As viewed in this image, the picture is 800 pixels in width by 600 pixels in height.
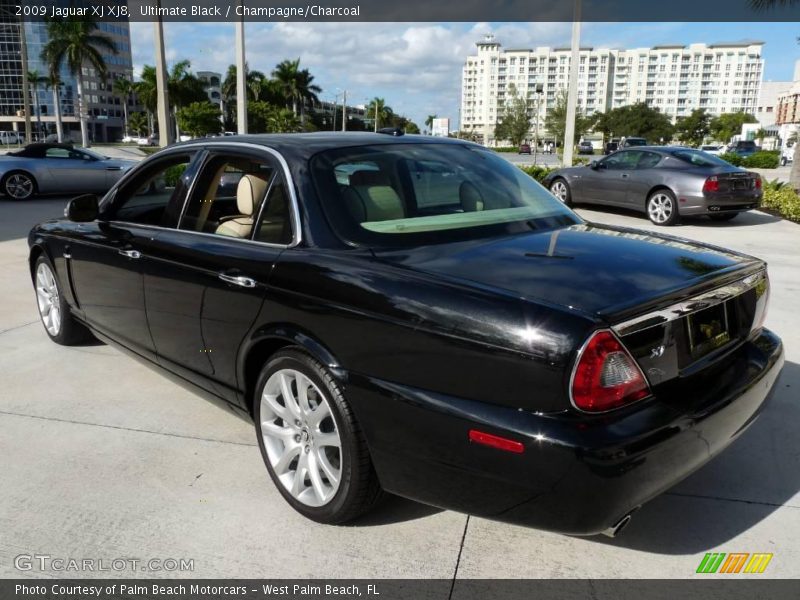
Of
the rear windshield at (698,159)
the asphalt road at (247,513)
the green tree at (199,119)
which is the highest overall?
the green tree at (199,119)

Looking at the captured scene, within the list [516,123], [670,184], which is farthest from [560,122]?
[670,184]

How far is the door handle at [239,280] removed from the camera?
2887mm

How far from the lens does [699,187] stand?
461 inches

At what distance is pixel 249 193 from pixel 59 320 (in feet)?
8.26

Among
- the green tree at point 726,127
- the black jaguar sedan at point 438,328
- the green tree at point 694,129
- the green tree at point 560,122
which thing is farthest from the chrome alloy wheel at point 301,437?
the green tree at point 726,127

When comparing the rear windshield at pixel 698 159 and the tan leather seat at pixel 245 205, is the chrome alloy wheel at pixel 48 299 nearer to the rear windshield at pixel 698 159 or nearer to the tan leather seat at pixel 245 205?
the tan leather seat at pixel 245 205

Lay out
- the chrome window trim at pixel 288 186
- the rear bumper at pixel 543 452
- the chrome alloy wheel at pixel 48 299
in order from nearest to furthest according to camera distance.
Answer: the rear bumper at pixel 543 452
the chrome window trim at pixel 288 186
the chrome alloy wheel at pixel 48 299

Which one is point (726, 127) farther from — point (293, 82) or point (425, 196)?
point (425, 196)

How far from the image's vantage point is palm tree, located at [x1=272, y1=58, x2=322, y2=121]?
87.2 metres

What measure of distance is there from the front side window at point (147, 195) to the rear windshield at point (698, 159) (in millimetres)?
10363

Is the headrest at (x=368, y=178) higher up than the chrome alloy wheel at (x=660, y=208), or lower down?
higher up

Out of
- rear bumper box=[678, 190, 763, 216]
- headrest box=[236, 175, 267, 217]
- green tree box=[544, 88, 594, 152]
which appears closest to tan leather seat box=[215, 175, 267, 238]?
headrest box=[236, 175, 267, 217]

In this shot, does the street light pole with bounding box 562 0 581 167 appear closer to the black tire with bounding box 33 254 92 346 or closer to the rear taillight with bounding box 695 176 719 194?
the rear taillight with bounding box 695 176 719 194

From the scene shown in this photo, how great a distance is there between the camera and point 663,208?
40.3ft
